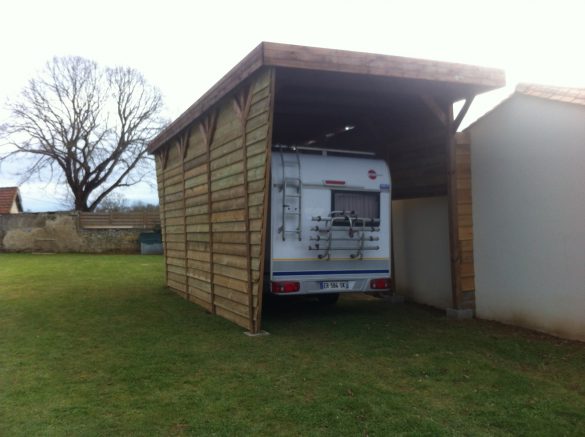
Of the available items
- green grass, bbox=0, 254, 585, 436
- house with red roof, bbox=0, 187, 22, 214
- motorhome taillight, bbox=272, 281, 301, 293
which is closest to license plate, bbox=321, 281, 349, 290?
→ motorhome taillight, bbox=272, 281, 301, 293

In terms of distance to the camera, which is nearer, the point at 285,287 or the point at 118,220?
the point at 285,287

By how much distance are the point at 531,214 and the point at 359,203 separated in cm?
247

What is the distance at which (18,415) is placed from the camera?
13.3 ft

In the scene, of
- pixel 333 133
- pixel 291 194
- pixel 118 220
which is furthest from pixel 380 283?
pixel 118 220

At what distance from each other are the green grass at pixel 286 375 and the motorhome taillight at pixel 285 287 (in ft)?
2.07

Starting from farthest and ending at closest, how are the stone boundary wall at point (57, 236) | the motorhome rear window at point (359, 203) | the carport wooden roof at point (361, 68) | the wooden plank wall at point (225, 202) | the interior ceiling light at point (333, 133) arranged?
1. the stone boundary wall at point (57, 236)
2. the interior ceiling light at point (333, 133)
3. the motorhome rear window at point (359, 203)
4. the wooden plank wall at point (225, 202)
5. the carport wooden roof at point (361, 68)

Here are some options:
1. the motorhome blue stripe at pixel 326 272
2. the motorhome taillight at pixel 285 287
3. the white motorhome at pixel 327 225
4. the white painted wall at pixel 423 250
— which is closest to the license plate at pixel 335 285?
the white motorhome at pixel 327 225

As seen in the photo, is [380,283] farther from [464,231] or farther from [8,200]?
[8,200]

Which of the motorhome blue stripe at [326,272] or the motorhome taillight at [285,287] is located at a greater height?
the motorhome blue stripe at [326,272]

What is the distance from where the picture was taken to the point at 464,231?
782 centimetres

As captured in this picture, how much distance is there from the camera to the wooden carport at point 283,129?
6.47 m

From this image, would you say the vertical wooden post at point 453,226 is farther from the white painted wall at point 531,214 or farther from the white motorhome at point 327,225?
the white motorhome at point 327,225

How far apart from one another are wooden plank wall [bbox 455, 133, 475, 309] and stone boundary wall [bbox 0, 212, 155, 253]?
20.1 metres

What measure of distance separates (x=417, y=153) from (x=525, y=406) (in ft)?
17.9
